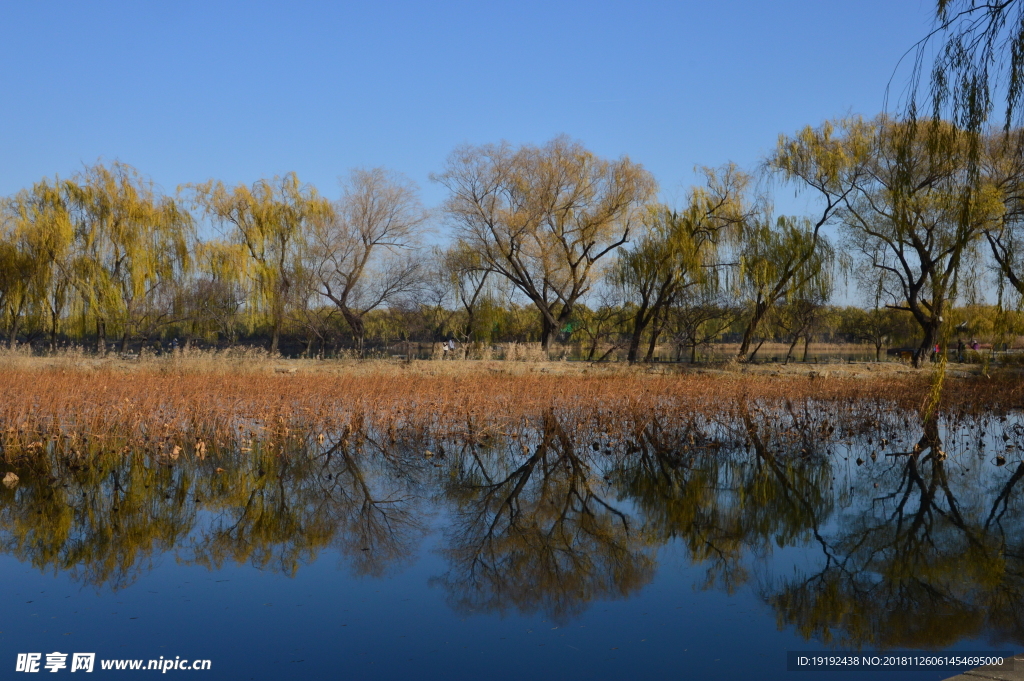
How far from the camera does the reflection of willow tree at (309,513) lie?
608cm

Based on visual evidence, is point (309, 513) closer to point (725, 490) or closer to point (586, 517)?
point (586, 517)

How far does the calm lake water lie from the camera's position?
441 cm

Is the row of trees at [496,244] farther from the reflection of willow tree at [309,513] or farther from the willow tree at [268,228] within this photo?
the reflection of willow tree at [309,513]

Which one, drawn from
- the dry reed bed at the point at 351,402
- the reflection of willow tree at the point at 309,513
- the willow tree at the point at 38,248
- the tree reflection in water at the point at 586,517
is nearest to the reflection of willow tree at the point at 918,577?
the tree reflection in water at the point at 586,517

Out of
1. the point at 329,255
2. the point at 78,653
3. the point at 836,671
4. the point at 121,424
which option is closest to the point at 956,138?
the point at 836,671

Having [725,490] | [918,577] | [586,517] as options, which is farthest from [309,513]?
[918,577]

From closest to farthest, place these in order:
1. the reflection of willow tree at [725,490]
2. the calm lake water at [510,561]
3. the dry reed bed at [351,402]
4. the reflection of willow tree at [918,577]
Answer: the calm lake water at [510,561] < the reflection of willow tree at [918,577] < the reflection of willow tree at [725,490] < the dry reed bed at [351,402]

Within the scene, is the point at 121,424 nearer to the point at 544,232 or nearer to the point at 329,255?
the point at 544,232

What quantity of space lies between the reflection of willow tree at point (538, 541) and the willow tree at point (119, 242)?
22191 millimetres

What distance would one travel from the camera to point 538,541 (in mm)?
6363

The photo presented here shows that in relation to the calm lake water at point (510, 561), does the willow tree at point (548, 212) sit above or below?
above

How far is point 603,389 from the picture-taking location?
15914 millimetres

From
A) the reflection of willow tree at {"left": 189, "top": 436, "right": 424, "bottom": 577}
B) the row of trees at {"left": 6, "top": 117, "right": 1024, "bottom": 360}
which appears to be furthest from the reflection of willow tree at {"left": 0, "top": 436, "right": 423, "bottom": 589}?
the row of trees at {"left": 6, "top": 117, "right": 1024, "bottom": 360}

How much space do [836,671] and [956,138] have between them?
4060mm
